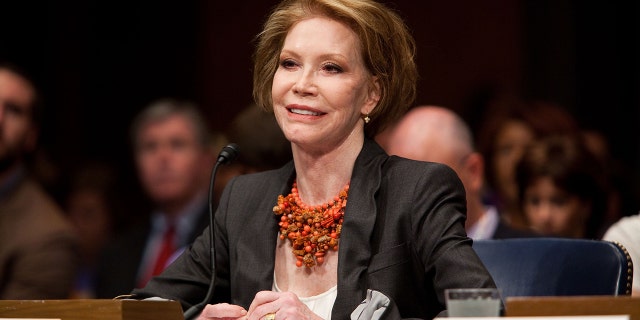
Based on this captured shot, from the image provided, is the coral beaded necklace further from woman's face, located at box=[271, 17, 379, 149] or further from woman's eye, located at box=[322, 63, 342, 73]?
woman's eye, located at box=[322, 63, 342, 73]

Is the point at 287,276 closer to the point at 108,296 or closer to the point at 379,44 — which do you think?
the point at 379,44

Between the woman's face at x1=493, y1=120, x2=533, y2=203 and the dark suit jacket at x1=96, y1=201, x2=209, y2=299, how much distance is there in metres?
1.56

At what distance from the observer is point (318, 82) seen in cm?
262

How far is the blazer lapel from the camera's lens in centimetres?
250

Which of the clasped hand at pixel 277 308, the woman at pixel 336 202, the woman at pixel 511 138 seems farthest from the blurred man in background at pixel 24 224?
the clasped hand at pixel 277 308

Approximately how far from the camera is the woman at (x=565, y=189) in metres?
4.72

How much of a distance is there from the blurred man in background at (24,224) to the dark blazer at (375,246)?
203 cm

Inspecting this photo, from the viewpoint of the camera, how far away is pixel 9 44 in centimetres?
786

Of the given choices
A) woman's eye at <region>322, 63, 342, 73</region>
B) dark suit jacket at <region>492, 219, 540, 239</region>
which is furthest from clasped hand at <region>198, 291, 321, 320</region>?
dark suit jacket at <region>492, 219, 540, 239</region>

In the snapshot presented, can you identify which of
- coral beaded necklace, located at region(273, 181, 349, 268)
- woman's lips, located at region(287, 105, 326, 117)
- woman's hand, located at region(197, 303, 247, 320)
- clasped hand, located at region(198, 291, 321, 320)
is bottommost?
woman's hand, located at region(197, 303, 247, 320)

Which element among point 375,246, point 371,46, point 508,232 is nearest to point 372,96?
point 371,46

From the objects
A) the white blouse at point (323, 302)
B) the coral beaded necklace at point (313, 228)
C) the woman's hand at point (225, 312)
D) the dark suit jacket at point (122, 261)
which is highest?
the coral beaded necklace at point (313, 228)

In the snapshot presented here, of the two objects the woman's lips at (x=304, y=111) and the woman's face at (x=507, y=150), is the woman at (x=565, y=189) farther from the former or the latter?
the woman's lips at (x=304, y=111)

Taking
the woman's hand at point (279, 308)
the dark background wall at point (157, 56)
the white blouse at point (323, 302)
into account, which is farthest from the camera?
the dark background wall at point (157, 56)
